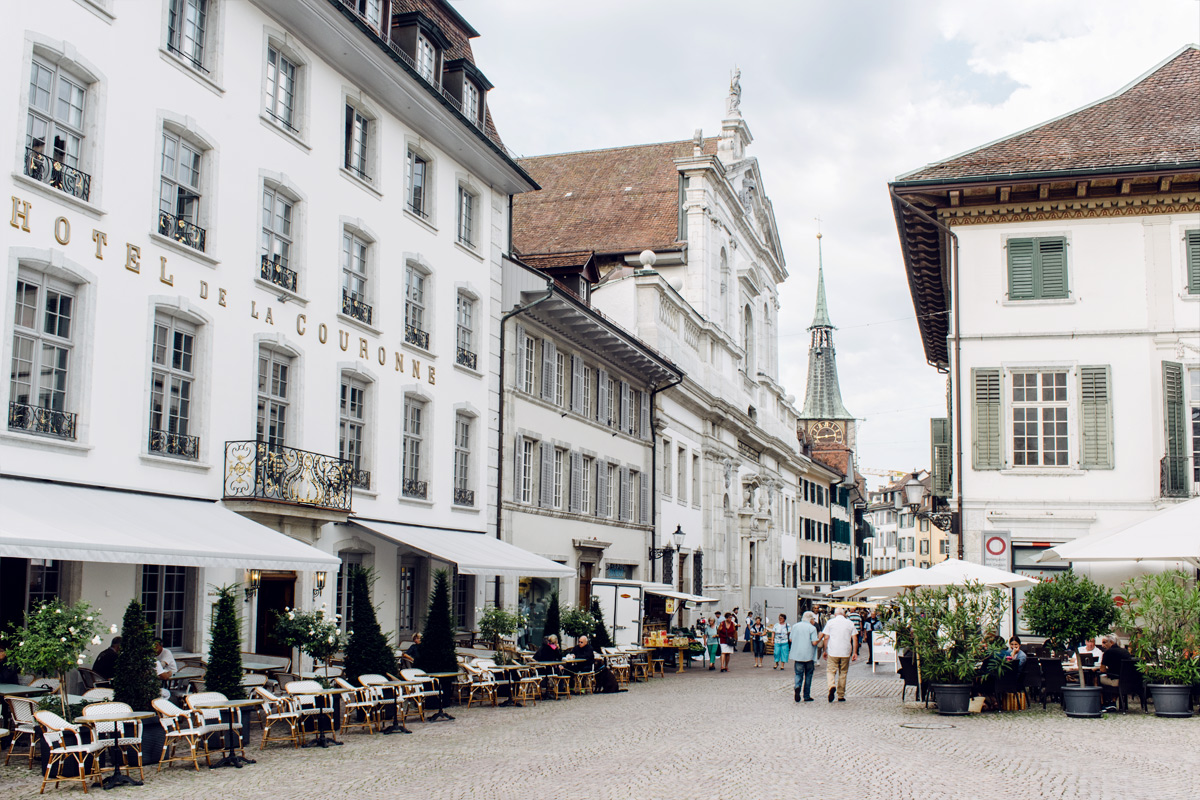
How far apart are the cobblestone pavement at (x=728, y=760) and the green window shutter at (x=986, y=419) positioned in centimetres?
638

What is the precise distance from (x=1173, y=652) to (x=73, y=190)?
15.7 meters

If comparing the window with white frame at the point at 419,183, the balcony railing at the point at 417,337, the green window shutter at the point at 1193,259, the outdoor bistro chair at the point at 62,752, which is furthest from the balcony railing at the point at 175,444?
the green window shutter at the point at 1193,259

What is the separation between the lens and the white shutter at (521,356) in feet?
99.4

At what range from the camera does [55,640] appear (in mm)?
12852

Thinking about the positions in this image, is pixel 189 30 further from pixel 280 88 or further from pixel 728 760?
pixel 728 760

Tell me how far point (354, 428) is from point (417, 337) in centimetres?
280

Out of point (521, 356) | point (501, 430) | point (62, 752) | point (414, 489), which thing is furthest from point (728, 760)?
point (521, 356)

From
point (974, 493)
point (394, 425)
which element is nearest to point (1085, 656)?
point (974, 493)

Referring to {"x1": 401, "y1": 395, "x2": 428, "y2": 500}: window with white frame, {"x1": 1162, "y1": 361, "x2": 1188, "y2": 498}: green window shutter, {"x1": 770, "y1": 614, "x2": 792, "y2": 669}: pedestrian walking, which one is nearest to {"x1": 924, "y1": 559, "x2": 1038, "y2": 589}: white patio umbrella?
{"x1": 1162, "y1": 361, "x2": 1188, "y2": 498}: green window shutter

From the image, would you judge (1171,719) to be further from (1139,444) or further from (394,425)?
(394,425)

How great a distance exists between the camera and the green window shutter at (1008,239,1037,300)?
25.3 m

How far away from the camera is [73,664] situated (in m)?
13.2

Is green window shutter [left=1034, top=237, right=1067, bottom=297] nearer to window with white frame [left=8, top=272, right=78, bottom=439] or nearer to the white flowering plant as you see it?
window with white frame [left=8, top=272, right=78, bottom=439]

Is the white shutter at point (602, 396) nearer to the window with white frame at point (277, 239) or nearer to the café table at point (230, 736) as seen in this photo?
the window with white frame at point (277, 239)
